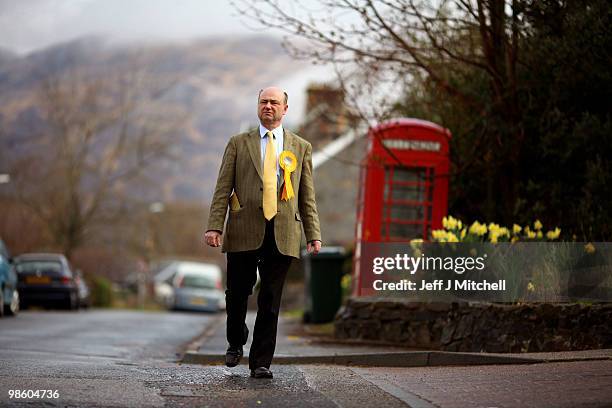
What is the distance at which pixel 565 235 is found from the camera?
1279cm

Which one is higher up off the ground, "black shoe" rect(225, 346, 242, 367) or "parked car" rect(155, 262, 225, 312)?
"black shoe" rect(225, 346, 242, 367)

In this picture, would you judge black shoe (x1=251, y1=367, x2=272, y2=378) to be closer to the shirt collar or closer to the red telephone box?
the shirt collar

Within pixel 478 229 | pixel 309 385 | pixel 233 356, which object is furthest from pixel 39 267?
pixel 309 385

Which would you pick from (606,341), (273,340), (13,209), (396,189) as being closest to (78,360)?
(273,340)

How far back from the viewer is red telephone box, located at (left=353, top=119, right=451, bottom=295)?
15.5m

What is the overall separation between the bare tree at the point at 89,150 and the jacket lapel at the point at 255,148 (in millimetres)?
47486

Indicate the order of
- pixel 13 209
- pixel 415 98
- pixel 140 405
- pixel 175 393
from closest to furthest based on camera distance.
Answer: pixel 140 405, pixel 175 393, pixel 415 98, pixel 13 209

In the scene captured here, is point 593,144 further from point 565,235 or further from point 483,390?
point 483,390

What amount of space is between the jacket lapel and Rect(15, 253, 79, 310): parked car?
75.3ft

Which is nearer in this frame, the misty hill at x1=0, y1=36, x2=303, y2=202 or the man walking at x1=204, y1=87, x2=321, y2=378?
the man walking at x1=204, y1=87, x2=321, y2=378

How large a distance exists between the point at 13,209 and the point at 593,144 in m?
39.1

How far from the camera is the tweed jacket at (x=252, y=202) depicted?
8289mm

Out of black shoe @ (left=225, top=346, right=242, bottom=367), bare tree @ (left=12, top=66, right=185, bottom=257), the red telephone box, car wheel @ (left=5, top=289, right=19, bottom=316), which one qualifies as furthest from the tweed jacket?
bare tree @ (left=12, top=66, right=185, bottom=257)

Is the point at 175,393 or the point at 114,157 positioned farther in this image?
the point at 114,157
